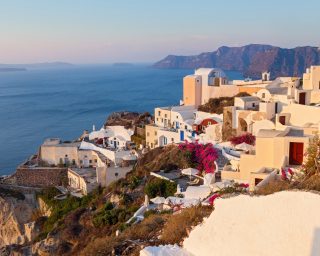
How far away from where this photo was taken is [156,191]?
17141mm

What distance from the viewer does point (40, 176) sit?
29672mm

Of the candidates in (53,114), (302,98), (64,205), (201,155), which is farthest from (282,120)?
(53,114)

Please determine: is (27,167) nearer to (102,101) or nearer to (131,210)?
(131,210)

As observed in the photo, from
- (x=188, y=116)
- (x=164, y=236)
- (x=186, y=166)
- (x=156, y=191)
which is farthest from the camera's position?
(x=188, y=116)

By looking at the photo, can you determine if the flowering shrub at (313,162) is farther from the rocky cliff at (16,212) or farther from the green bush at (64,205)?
the rocky cliff at (16,212)

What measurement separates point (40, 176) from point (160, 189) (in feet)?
49.8

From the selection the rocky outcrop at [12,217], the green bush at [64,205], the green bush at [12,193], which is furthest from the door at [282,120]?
the green bush at [12,193]

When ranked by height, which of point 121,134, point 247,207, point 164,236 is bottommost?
point 121,134

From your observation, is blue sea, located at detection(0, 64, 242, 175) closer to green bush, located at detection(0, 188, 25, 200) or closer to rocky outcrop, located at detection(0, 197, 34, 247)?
green bush, located at detection(0, 188, 25, 200)

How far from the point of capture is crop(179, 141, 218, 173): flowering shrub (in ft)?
61.4

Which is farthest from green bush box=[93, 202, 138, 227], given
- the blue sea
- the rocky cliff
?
the blue sea

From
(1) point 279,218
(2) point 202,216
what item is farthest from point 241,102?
(1) point 279,218

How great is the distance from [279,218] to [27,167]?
26782 mm

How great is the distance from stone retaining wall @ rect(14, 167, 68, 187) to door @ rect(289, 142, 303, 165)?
19.7 meters
